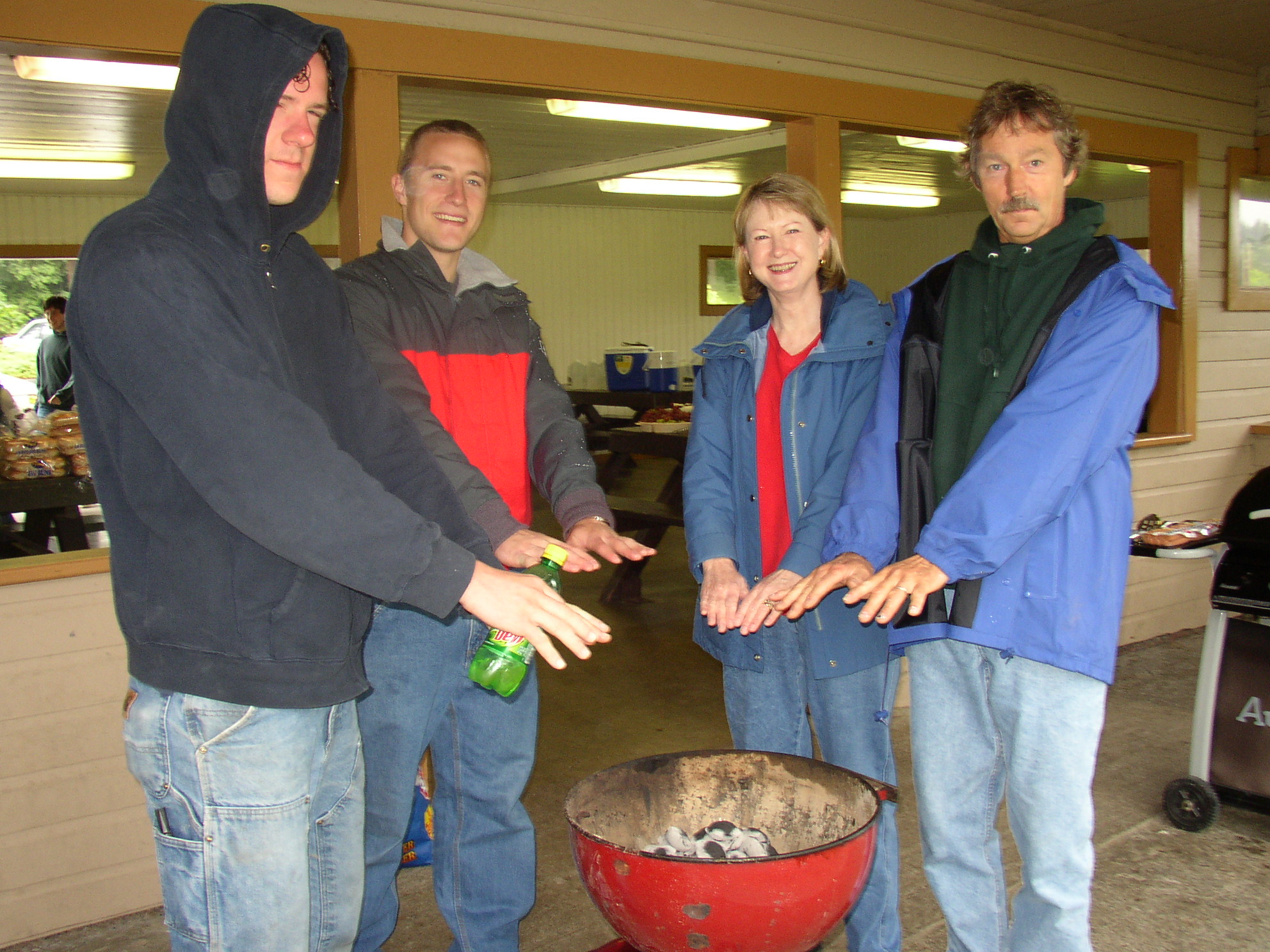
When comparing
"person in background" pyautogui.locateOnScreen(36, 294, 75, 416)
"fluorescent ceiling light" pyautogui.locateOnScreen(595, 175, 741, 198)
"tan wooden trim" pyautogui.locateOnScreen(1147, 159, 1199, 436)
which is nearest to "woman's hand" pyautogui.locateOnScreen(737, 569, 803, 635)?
"tan wooden trim" pyautogui.locateOnScreen(1147, 159, 1199, 436)

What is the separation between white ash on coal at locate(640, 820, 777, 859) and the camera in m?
1.85

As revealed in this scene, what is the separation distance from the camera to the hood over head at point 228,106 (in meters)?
1.44

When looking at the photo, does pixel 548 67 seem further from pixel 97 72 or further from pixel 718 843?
pixel 97 72

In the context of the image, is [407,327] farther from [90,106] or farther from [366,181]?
[90,106]

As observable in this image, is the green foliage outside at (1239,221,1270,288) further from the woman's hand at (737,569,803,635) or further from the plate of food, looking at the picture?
the woman's hand at (737,569,803,635)

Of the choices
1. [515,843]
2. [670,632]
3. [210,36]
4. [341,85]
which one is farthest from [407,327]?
[670,632]

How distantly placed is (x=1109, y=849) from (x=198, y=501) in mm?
3091

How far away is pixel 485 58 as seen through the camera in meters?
3.23

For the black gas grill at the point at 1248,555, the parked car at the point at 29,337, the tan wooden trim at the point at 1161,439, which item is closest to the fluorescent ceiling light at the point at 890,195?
the tan wooden trim at the point at 1161,439

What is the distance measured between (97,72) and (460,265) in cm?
411

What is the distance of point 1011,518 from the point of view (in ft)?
6.15

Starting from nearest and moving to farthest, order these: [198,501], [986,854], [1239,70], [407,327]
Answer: [198,501], [986,854], [407,327], [1239,70]

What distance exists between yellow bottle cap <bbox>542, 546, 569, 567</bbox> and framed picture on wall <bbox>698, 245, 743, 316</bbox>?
12964mm

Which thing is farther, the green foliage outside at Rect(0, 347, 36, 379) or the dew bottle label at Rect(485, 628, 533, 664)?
the green foliage outside at Rect(0, 347, 36, 379)
